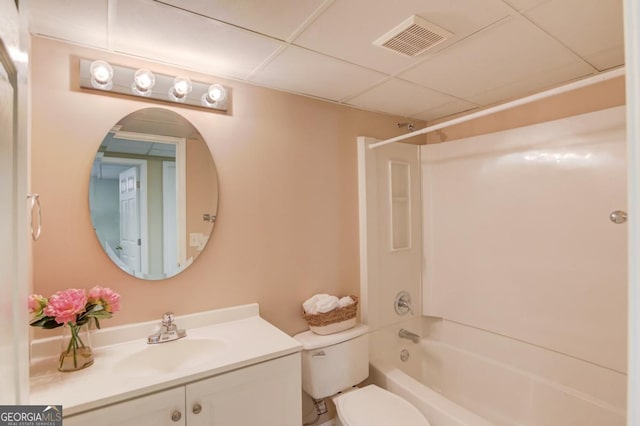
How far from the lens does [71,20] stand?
3.99 feet

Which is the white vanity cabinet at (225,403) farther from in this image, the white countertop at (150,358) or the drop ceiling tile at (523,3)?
the drop ceiling tile at (523,3)

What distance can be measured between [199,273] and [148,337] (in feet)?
1.21

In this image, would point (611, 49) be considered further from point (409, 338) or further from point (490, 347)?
point (409, 338)

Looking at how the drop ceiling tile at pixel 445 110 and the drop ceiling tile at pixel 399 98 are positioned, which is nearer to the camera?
the drop ceiling tile at pixel 399 98

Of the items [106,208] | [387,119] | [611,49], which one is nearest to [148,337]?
[106,208]

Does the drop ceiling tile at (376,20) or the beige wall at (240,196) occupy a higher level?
the drop ceiling tile at (376,20)

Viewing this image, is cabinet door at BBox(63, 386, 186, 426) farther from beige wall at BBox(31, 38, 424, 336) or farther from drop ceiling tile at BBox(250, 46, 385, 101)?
drop ceiling tile at BBox(250, 46, 385, 101)

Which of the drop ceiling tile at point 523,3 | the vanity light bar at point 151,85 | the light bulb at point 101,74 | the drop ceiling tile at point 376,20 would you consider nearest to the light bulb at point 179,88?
the vanity light bar at point 151,85

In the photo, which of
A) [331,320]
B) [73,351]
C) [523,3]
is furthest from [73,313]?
[523,3]

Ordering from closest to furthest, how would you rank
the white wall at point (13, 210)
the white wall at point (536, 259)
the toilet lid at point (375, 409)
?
the white wall at point (13, 210) → the toilet lid at point (375, 409) → the white wall at point (536, 259)

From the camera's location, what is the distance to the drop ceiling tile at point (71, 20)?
113 cm

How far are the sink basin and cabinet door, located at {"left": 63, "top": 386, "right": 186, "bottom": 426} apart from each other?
22 centimetres

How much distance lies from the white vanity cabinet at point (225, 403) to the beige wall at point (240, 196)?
514 millimetres

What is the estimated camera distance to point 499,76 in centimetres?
179
